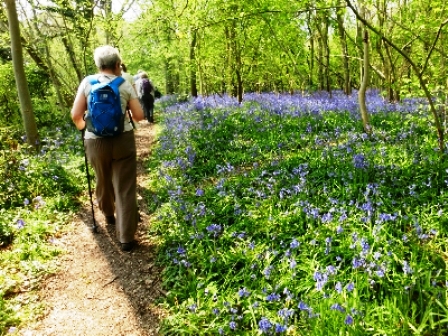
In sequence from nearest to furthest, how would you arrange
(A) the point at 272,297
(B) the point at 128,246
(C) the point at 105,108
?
(A) the point at 272,297 → (C) the point at 105,108 → (B) the point at 128,246

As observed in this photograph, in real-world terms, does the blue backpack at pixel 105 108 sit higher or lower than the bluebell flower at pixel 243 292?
higher

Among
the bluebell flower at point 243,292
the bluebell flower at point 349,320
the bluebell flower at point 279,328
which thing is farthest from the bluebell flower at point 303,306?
the bluebell flower at point 243,292

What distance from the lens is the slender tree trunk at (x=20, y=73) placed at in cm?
760

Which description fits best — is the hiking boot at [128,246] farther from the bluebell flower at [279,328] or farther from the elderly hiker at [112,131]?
the bluebell flower at [279,328]

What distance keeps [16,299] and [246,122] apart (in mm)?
7274

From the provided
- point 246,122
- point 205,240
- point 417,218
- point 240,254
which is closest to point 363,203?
point 417,218

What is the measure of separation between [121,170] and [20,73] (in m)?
5.18

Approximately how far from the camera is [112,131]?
169 inches

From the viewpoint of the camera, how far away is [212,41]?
48.9ft

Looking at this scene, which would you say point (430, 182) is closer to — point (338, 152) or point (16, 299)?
point (338, 152)

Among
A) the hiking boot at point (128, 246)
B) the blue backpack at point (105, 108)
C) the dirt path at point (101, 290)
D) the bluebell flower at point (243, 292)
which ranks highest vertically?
the blue backpack at point (105, 108)

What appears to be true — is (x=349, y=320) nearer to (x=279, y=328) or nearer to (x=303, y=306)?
(x=303, y=306)

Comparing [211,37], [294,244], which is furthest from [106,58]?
[211,37]

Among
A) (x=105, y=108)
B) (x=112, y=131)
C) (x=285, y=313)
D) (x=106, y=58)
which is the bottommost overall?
(x=285, y=313)
